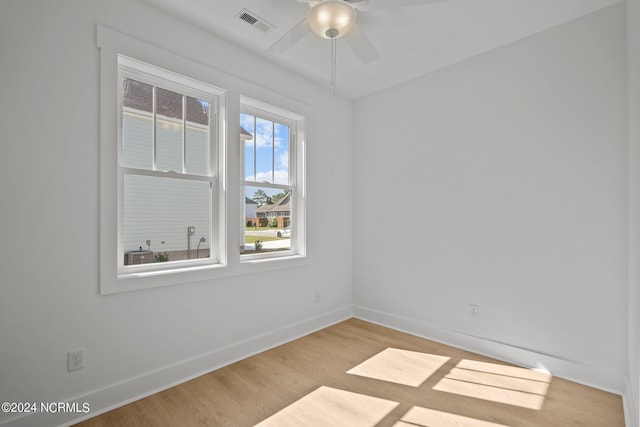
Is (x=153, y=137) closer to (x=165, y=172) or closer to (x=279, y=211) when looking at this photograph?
(x=165, y=172)

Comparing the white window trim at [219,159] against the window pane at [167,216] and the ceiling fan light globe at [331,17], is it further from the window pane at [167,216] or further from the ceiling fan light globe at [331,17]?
the ceiling fan light globe at [331,17]

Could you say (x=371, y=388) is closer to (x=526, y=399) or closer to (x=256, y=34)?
(x=526, y=399)

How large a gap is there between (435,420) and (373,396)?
1.40 ft

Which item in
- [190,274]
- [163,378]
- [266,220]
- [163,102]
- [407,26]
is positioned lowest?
[163,378]

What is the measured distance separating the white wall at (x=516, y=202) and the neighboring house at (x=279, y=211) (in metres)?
1.09

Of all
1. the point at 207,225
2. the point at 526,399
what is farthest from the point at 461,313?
the point at 207,225

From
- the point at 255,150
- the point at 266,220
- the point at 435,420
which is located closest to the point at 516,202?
the point at 435,420

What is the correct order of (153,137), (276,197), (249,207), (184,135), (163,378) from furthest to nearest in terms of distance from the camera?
(276,197) → (249,207) → (184,135) → (153,137) → (163,378)

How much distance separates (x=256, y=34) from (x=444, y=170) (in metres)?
2.17

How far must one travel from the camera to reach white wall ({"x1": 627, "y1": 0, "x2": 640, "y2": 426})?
1652 millimetres

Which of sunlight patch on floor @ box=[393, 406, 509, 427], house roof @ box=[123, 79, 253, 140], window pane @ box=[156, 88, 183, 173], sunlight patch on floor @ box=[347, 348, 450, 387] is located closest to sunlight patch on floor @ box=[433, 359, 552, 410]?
sunlight patch on floor @ box=[347, 348, 450, 387]

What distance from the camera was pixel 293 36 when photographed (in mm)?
2090

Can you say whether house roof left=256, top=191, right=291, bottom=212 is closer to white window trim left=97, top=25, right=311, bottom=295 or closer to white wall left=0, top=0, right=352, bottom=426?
white window trim left=97, top=25, right=311, bottom=295

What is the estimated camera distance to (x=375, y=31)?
2.49 m
